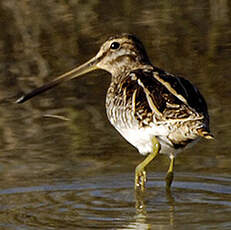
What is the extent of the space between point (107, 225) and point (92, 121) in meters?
2.48

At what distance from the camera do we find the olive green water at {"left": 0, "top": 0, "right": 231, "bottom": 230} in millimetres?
6514

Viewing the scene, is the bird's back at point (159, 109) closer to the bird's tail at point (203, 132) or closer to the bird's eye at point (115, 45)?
the bird's tail at point (203, 132)

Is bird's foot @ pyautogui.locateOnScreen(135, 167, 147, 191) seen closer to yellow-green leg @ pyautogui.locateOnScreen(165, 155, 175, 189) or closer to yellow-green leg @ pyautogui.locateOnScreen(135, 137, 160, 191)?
yellow-green leg @ pyautogui.locateOnScreen(135, 137, 160, 191)

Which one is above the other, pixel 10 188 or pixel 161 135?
pixel 161 135

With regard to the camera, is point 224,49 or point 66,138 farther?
point 224,49

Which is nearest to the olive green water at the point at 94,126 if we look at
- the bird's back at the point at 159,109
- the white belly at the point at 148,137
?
the white belly at the point at 148,137

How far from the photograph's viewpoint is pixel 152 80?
6.76 m

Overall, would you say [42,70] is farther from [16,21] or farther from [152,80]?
[152,80]

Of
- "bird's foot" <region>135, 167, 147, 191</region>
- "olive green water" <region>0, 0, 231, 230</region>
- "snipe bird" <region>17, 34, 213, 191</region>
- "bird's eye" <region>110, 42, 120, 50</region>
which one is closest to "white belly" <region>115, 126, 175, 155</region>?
"snipe bird" <region>17, 34, 213, 191</region>

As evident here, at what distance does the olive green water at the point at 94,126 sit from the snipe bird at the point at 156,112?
409 mm

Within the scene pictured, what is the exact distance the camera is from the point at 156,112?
6410 mm

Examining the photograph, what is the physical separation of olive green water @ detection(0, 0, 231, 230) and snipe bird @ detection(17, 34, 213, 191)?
1.34 feet

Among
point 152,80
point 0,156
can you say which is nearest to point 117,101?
point 152,80

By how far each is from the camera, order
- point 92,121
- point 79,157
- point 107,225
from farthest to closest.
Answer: point 92,121 < point 79,157 < point 107,225
